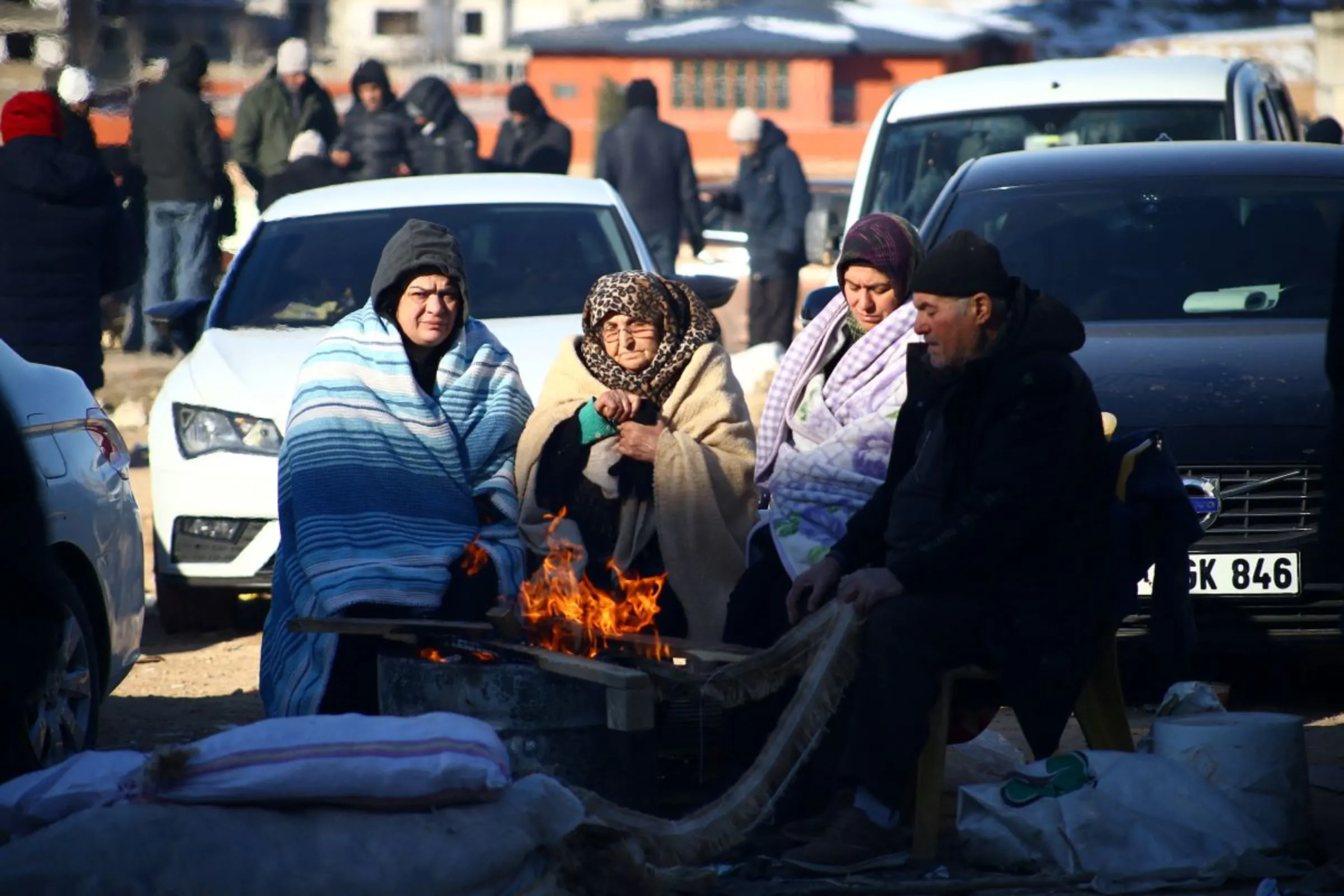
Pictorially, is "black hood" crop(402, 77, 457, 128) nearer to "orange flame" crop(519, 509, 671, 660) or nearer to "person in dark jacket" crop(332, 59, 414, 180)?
"person in dark jacket" crop(332, 59, 414, 180)

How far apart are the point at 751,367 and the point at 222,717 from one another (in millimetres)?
6002

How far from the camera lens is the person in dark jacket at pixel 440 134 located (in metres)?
16.0

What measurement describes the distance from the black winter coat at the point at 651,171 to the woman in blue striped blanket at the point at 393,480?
953cm

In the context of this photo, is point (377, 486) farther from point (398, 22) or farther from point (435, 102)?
point (398, 22)

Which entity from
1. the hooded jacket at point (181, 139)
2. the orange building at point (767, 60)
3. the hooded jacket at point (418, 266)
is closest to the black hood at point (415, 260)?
the hooded jacket at point (418, 266)

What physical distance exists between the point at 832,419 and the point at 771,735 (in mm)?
1284

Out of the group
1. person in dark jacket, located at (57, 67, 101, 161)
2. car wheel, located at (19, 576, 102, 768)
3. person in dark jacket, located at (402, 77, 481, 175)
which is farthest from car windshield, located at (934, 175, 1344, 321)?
person in dark jacket, located at (402, 77, 481, 175)

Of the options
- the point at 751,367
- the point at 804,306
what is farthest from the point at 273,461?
the point at 751,367

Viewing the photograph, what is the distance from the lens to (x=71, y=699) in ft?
18.3

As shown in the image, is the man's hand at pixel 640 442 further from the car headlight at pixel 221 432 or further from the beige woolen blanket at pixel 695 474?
the car headlight at pixel 221 432

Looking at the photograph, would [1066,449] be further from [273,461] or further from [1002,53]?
[1002,53]

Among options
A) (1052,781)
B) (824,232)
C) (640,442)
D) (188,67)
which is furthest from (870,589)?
(188,67)

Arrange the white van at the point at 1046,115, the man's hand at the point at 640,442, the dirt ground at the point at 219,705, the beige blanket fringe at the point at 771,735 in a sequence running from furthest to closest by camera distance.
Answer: the white van at the point at 1046,115 < the dirt ground at the point at 219,705 < the man's hand at the point at 640,442 < the beige blanket fringe at the point at 771,735

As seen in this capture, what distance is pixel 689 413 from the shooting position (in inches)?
237
